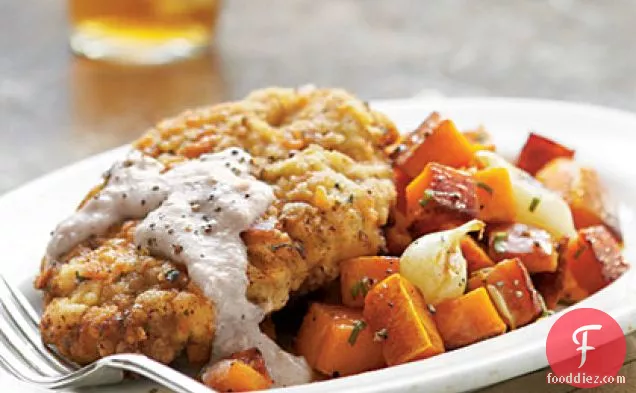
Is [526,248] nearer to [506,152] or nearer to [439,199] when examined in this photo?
[439,199]

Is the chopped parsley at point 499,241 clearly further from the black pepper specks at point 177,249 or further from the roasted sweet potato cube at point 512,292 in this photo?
the black pepper specks at point 177,249

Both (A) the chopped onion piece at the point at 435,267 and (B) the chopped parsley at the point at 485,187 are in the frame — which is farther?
(B) the chopped parsley at the point at 485,187

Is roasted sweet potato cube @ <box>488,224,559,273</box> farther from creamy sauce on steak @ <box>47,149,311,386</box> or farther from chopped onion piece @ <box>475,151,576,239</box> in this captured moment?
creamy sauce on steak @ <box>47,149,311,386</box>

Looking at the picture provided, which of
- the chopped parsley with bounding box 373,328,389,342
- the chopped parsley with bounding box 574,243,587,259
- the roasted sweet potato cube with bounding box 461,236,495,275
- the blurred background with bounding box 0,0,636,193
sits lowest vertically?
the blurred background with bounding box 0,0,636,193

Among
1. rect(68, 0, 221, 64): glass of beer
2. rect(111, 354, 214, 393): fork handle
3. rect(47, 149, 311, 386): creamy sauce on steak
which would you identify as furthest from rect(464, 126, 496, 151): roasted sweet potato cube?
rect(68, 0, 221, 64): glass of beer

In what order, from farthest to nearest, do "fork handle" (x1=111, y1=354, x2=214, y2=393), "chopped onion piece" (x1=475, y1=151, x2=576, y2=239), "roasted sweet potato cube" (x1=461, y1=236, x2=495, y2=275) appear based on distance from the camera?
1. "chopped onion piece" (x1=475, y1=151, x2=576, y2=239)
2. "roasted sweet potato cube" (x1=461, y1=236, x2=495, y2=275)
3. "fork handle" (x1=111, y1=354, x2=214, y2=393)

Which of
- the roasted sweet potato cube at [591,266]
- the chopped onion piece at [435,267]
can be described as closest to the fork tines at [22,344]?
the chopped onion piece at [435,267]

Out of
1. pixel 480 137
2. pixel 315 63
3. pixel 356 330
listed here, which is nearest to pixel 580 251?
pixel 480 137
